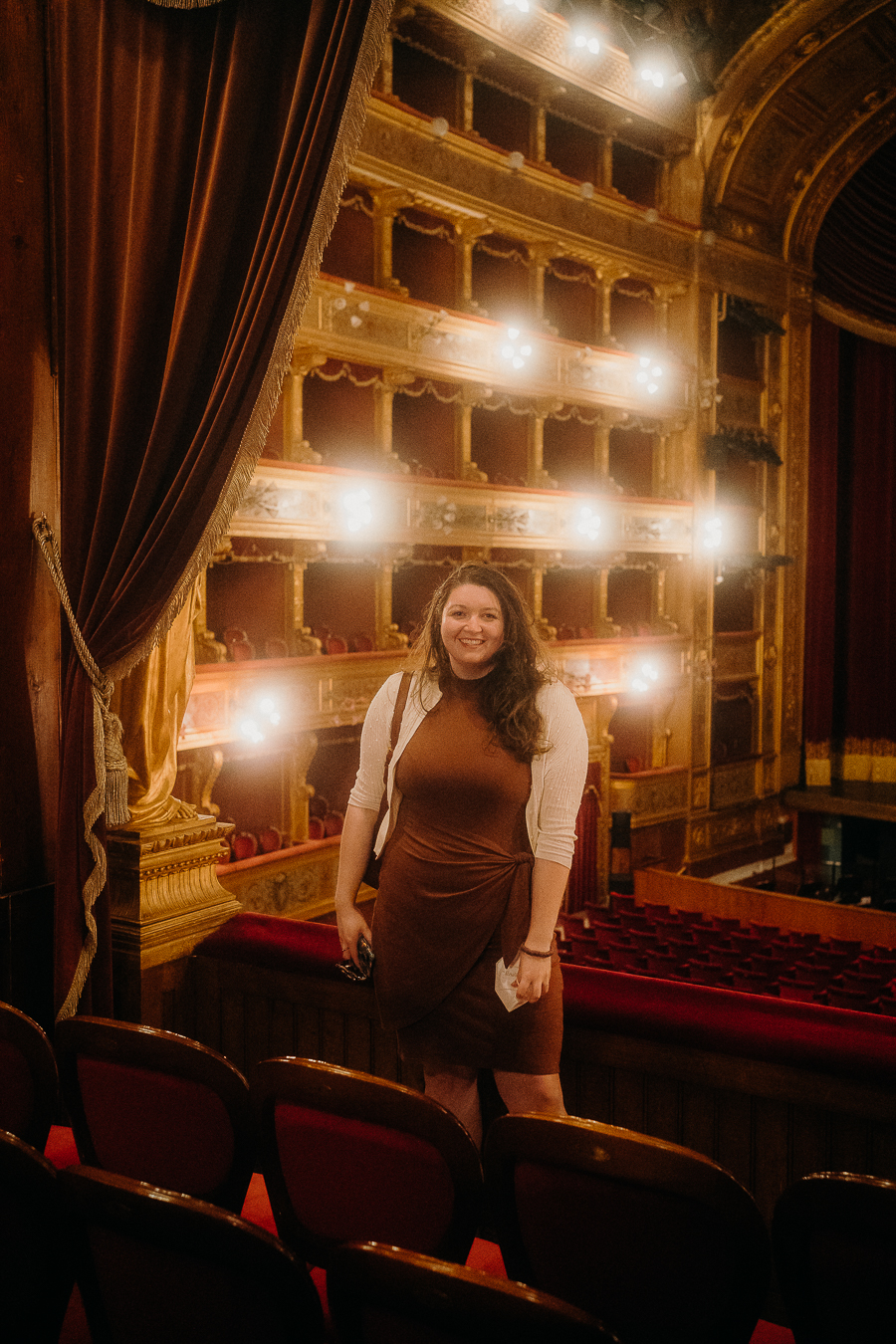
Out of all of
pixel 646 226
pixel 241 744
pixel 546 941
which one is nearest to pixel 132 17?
pixel 546 941

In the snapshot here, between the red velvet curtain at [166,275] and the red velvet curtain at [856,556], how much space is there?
8852 millimetres

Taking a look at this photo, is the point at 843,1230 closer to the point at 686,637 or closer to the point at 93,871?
the point at 93,871

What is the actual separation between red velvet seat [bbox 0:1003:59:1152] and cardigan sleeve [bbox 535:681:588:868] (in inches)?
36.4

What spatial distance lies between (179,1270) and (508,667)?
1080mm

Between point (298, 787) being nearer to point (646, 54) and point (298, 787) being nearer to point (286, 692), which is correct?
point (286, 692)

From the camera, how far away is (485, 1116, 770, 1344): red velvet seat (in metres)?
1.30

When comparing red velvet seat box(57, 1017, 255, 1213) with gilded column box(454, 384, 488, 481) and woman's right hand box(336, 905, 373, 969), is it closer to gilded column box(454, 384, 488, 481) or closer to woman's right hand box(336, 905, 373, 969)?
woman's right hand box(336, 905, 373, 969)

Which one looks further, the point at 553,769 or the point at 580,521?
the point at 580,521

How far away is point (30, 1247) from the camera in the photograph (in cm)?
136

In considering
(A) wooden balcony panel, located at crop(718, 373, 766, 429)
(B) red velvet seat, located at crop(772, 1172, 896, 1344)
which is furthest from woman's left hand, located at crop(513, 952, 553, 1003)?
(A) wooden balcony panel, located at crop(718, 373, 766, 429)

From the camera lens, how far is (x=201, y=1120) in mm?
1702

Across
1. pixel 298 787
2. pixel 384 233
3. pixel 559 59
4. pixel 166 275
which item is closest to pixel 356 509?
pixel 298 787

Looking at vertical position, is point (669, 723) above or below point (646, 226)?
below

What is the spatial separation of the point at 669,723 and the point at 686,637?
2.65ft
